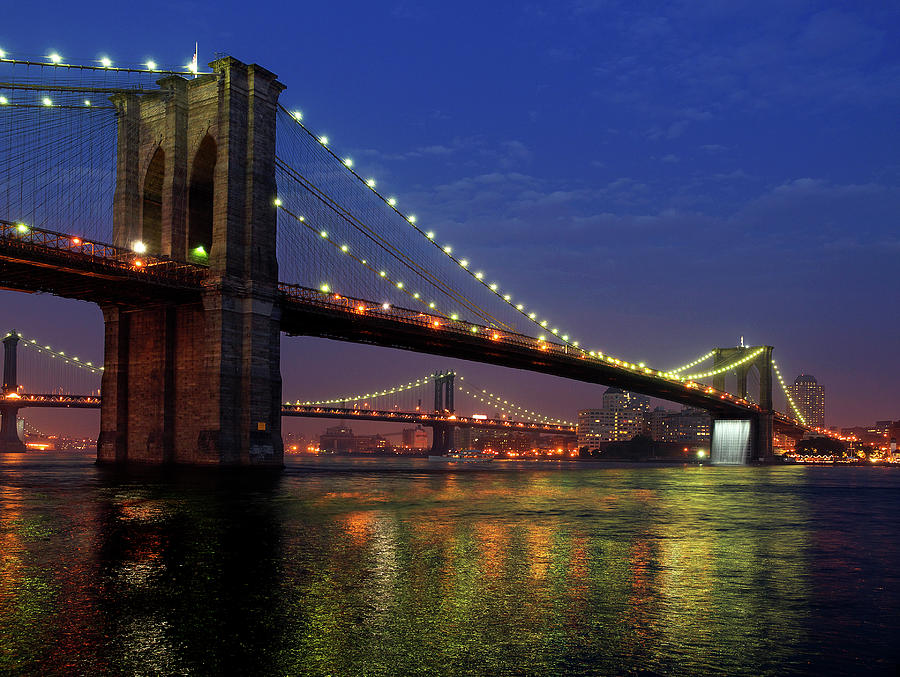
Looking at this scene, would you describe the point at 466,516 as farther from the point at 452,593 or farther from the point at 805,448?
the point at 805,448

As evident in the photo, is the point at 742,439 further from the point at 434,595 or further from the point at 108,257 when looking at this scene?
the point at 434,595

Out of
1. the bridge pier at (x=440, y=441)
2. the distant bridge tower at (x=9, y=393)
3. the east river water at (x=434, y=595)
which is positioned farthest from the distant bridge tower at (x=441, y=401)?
the east river water at (x=434, y=595)

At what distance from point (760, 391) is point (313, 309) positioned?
87.6 meters

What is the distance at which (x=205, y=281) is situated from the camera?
42.2 meters

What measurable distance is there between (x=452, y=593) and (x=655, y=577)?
11.0 ft

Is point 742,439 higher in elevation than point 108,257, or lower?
lower

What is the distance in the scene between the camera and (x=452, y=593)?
31.9ft

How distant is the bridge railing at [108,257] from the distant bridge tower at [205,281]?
4.70ft

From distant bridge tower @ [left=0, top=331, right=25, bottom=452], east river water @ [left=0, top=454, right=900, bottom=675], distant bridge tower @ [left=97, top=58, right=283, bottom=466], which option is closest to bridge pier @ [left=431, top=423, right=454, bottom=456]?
distant bridge tower @ [left=0, top=331, right=25, bottom=452]

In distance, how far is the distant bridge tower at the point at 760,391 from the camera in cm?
10881

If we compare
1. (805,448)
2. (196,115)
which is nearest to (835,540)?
(196,115)

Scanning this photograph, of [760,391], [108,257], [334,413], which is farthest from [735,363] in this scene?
[108,257]

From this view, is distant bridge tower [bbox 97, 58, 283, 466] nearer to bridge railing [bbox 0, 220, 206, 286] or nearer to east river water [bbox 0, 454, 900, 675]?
bridge railing [bbox 0, 220, 206, 286]

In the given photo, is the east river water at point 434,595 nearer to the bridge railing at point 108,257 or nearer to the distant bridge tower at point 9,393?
the bridge railing at point 108,257
